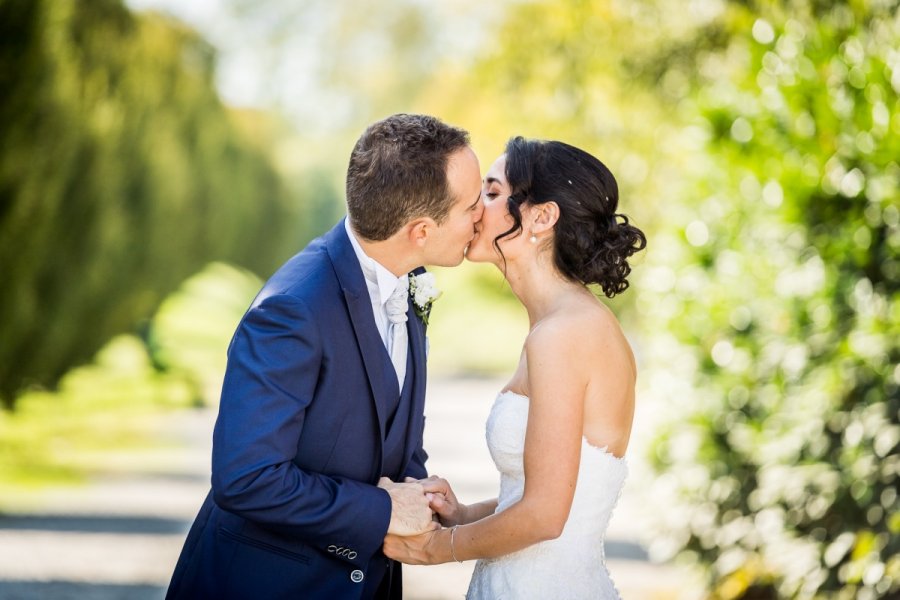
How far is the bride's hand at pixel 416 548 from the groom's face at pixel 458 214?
2.70ft

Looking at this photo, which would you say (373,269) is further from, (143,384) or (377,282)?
(143,384)

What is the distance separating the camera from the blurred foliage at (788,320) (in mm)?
5273

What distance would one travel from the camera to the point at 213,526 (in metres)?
3.31

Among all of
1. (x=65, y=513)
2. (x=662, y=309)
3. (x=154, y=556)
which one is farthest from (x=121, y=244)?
(x=662, y=309)

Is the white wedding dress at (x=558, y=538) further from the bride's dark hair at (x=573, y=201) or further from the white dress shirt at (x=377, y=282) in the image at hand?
the bride's dark hair at (x=573, y=201)

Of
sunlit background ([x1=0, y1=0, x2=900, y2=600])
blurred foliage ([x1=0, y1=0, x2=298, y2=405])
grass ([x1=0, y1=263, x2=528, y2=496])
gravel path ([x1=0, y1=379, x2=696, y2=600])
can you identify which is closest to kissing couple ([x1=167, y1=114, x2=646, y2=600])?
sunlit background ([x1=0, y1=0, x2=900, y2=600])

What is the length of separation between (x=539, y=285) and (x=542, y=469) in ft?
2.20

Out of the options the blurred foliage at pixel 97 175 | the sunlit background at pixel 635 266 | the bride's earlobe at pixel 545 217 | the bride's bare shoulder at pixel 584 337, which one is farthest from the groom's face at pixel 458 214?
the blurred foliage at pixel 97 175

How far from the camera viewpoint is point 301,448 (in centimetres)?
318

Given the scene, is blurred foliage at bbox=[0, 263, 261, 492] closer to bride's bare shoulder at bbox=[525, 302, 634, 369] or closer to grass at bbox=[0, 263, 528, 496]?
grass at bbox=[0, 263, 528, 496]

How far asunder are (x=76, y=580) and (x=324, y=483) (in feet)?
18.2

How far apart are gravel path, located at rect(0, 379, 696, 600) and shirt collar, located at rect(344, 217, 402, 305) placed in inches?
190

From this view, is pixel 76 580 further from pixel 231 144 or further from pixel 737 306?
pixel 231 144

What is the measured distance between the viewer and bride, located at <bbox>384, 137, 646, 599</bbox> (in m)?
3.27
